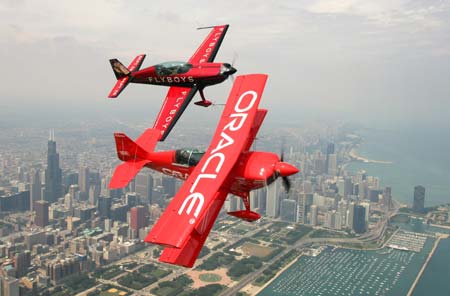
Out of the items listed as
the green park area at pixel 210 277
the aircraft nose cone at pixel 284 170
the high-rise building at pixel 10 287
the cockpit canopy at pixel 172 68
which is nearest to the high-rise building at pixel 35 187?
the high-rise building at pixel 10 287

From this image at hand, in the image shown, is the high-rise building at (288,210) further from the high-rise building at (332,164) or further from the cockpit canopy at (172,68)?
the cockpit canopy at (172,68)

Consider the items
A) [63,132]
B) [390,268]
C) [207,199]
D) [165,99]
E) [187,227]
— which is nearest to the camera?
[187,227]

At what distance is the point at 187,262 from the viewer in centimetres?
466

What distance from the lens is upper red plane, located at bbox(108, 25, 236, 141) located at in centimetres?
750

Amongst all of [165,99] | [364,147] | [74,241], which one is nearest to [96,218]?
[74,241]

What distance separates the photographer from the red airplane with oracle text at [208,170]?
14.3 ft

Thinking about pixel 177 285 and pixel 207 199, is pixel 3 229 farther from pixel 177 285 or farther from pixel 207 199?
pixel 207 199

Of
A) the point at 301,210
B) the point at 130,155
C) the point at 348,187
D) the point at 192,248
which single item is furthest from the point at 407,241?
the point at 192,248

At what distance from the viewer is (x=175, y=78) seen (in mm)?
7992

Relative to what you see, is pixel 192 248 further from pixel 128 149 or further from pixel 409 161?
pixel 409 161

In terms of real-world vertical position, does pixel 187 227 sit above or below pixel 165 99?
Answer: below

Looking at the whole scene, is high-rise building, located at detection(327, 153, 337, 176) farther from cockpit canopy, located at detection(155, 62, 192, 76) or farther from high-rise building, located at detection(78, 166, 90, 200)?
cockpit canopy, located at detection(155, 62, 192, 76)

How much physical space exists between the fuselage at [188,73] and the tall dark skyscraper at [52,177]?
145 feet

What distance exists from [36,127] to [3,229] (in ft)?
103
